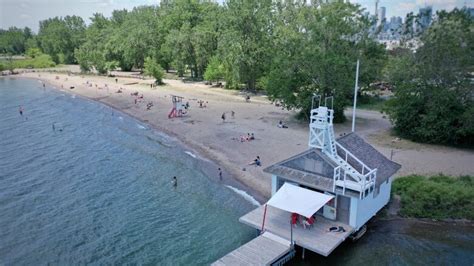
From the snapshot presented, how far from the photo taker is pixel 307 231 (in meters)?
21.8

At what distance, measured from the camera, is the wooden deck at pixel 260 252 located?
63.9 ft

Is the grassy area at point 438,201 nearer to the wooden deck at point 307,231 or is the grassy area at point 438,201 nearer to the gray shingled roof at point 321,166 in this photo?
the gray shingled roof at point 321,166

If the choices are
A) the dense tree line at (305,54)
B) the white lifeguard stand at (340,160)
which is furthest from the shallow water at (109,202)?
the dense tree line at (305,54)

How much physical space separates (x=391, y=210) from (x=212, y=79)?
57936 millimetres

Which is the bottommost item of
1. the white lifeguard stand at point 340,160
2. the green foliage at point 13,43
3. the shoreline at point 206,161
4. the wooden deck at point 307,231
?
the shoreline at point 206,161

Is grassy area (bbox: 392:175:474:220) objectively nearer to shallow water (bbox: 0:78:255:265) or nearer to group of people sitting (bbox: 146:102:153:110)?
shallow water (bbox: 0:78:255:265)

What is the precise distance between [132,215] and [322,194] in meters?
14.3

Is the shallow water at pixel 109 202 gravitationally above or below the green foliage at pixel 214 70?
A: below

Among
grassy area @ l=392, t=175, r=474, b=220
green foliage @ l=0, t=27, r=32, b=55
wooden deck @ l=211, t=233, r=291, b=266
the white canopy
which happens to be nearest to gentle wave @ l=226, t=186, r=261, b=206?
the white canopy

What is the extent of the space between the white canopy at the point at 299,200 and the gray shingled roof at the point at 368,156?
13.2ft

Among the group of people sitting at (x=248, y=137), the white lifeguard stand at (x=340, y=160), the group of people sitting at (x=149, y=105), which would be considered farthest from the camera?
the group of people sitting at (x=149, y=105)

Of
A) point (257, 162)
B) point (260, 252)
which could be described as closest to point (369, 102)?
point (257, 162)

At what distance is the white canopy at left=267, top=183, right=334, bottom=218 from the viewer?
69.6 feet

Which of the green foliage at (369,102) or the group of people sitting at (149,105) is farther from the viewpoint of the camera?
the group of people sitting at (149,105)
